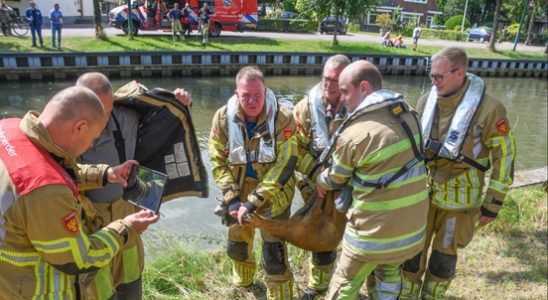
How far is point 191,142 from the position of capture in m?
2.97

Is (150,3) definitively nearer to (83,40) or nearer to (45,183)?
(83,40)

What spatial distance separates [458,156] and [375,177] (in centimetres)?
92

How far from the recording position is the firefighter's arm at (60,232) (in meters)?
1.58

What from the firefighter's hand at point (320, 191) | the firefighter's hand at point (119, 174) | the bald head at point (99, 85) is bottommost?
the firefighter's hand at point (320, 191)

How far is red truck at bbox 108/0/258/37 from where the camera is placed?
62.4 feet

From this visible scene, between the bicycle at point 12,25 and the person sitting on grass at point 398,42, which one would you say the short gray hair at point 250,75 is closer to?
the bicycle at point 12,25

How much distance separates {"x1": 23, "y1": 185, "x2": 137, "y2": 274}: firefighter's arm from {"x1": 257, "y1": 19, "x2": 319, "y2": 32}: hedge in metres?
26.7

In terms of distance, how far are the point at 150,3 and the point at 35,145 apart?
65.2 feet

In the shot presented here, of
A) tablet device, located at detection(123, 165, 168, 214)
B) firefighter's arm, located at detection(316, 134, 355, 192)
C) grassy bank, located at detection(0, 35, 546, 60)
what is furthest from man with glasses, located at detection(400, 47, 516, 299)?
grassy bank, located at detection(0, 35, 546, 60)

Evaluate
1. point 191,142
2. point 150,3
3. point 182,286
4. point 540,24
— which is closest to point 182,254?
point 182,286

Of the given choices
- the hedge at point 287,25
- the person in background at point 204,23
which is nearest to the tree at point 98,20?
the person in background at point 204,23

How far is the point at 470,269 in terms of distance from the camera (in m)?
4.02

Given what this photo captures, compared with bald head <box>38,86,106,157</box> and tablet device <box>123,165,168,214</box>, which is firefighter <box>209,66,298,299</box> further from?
bald head <box>38,86,106,157</box>

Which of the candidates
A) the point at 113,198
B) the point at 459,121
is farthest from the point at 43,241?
the point at 459,121
